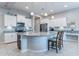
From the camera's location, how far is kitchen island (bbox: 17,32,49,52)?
4.66 m

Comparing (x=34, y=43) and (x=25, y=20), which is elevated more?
(x=25, y=20)

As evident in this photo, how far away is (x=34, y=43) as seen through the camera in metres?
4.71

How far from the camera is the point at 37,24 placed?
465 inches

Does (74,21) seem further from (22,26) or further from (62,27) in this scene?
(22,26)

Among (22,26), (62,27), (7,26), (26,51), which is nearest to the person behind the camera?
(26,51)

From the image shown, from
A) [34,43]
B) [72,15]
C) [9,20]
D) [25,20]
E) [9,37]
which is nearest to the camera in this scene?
[34,43]

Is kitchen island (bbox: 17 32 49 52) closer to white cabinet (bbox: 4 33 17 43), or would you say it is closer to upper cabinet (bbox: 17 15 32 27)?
white cabinet (bbox: 4 33 17 43)

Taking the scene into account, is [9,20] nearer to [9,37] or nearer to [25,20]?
[9,37]

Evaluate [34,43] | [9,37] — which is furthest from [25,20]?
[34,43]

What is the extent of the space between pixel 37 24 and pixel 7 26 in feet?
15.6

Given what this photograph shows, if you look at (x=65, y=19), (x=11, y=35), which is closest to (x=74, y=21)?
(x=65, y=19)

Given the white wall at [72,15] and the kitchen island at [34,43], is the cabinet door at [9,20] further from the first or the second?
the white wall at [72,15]

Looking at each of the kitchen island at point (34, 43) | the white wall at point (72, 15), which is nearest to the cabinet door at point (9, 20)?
the kitchen island at point (34, 43)

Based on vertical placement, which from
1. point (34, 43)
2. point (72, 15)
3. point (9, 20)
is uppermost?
point (72, 15)
